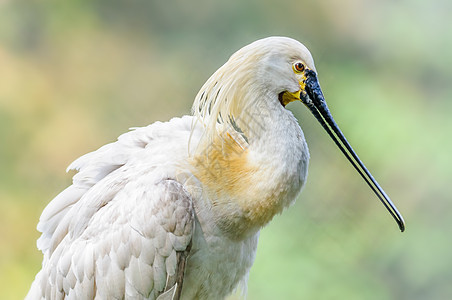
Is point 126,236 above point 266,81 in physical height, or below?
below

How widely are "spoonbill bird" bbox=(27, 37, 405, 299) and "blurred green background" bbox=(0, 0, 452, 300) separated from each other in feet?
8.27

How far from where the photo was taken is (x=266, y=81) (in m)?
1.96

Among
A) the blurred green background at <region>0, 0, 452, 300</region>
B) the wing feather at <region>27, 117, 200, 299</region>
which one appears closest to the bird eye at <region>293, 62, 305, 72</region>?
the wing feather at <region>27, 117, 200, 299</region>

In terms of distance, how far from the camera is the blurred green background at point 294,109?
4906 millimetres

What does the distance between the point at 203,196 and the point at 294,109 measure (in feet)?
8.76

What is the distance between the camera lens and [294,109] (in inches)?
179

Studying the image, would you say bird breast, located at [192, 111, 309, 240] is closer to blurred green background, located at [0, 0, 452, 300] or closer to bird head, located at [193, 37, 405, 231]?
bird head, located at [193, 37, 405, 231]

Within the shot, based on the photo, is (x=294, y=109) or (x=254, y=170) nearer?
(x=254, y=170)

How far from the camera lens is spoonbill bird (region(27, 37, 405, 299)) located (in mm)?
1898

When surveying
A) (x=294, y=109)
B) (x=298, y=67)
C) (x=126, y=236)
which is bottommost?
(x=126, y=236)

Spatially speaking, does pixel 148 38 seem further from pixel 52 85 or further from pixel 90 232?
pixel 90 232

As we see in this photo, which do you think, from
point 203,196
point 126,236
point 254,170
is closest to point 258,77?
point 254,170

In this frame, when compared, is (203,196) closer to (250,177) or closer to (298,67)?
(250,177)

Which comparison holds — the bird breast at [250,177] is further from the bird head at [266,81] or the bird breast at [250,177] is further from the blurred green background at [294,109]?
the blurred green background at [294,109]
